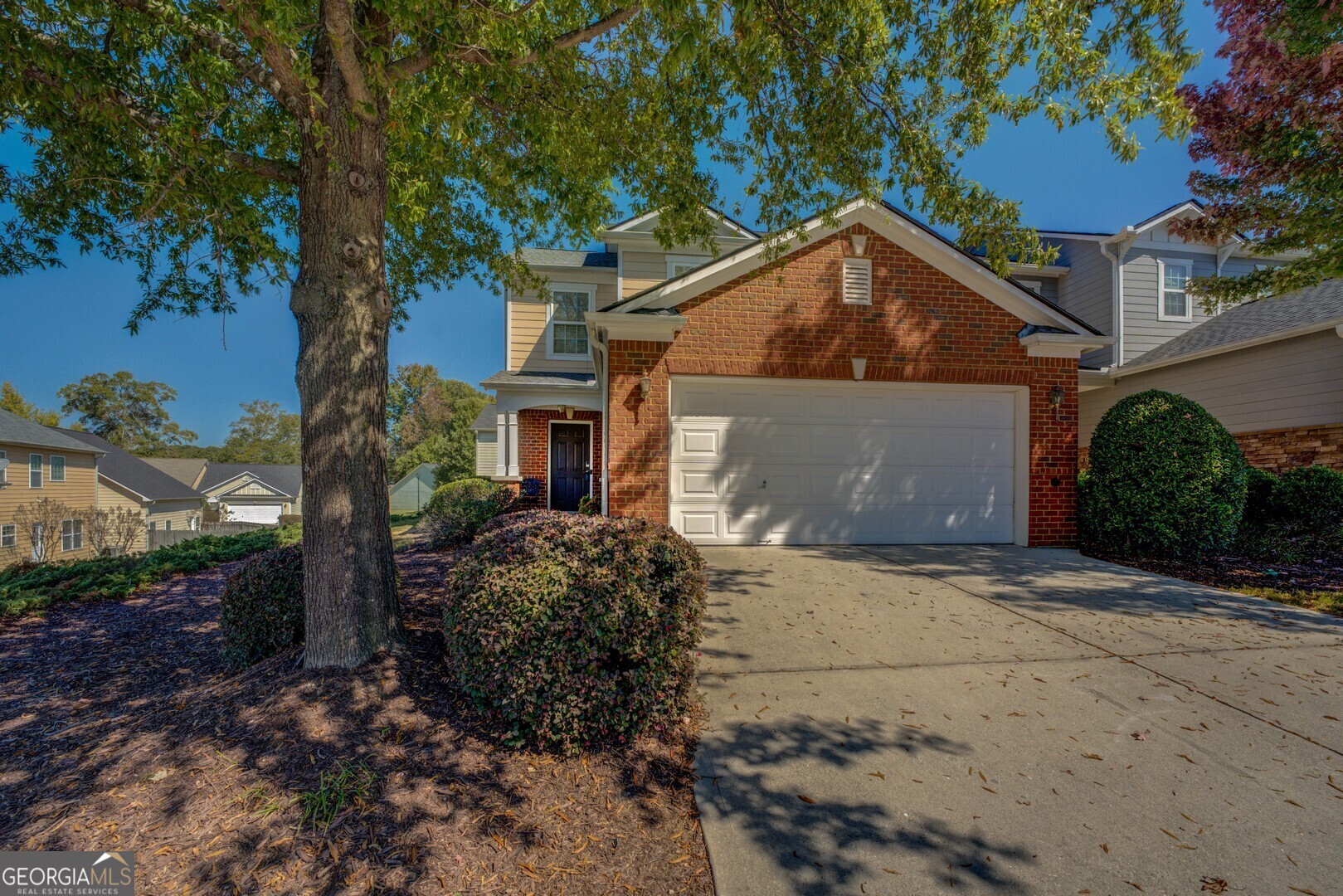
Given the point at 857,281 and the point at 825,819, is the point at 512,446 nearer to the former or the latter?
the point at 857,281

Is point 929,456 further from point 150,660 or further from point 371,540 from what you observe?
point 150,660

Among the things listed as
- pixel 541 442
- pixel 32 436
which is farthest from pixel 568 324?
pixel 32 436

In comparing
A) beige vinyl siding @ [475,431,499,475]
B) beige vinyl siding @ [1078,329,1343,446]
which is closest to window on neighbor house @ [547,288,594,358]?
beige vinyl siding @ [475,431,499,475]

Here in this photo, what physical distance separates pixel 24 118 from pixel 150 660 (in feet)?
14.6

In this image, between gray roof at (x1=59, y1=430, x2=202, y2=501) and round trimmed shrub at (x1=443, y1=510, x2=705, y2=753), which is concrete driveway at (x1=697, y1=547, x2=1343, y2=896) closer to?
round trimmed shrub at (x1=443, y1=510, x2=705, y2=753)

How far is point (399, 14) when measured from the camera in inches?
114

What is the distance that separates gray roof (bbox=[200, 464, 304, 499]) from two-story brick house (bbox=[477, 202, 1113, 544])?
121 feet

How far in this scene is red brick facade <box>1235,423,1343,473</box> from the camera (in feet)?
27.2

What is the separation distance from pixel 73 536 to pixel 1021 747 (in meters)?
30.3

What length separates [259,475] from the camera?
35156 mm

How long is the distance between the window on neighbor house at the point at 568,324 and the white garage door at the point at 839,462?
5829 millimetres

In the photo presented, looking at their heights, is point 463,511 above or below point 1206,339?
below

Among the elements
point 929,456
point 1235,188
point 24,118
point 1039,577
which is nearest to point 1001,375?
point 929,456

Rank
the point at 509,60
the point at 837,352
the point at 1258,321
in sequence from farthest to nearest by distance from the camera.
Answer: the point at 1258,321 → the point at 837,352 → the point at 509,60
